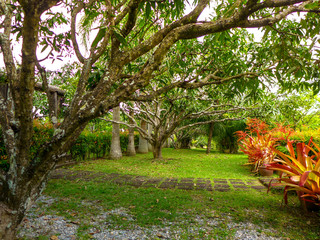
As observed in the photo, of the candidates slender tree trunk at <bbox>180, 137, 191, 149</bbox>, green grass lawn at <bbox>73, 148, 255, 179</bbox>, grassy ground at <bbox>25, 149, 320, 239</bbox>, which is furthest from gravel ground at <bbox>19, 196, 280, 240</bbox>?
slender tree trunk at <bbox>180, 137, 191, 149</bbox>

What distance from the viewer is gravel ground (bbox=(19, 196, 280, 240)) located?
99.1 inches

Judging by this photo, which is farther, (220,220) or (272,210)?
(272,210)

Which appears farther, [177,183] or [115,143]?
[115,143]

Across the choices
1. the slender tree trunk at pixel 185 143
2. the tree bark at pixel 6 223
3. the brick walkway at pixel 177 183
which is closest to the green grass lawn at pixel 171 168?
the brick walkway at pixel 177 183

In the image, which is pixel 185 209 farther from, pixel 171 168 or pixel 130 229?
pixel 171 168

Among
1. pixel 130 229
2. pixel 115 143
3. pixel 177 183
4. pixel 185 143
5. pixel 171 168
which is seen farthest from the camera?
pixel 185 143

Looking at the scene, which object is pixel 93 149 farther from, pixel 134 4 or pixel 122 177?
pixel 134 4

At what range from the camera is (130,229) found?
2693 mm

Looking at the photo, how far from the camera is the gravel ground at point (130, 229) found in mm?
2518

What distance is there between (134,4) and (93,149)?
8.11 m

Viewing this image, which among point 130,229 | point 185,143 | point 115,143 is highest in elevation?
point 115,143

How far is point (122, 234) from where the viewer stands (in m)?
2.56

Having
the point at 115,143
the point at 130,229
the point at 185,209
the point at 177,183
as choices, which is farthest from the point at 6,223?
the point at 115,143

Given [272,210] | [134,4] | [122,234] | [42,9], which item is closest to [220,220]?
[272,210]
